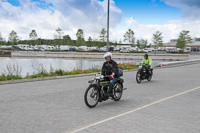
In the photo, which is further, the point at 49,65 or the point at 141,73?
the point at 49,65

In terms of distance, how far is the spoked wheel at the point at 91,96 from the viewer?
6.62 m

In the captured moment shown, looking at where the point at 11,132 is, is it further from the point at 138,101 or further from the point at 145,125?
the point at 138,101

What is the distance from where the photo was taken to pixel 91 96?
6.75m

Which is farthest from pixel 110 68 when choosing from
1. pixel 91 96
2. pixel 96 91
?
pixel 91 96

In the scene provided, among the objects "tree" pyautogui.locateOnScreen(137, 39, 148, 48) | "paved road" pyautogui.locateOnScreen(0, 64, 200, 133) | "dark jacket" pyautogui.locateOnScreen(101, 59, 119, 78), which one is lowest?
"paved road" pyautogui.locateOnScreen(0, 64, 200, 133)

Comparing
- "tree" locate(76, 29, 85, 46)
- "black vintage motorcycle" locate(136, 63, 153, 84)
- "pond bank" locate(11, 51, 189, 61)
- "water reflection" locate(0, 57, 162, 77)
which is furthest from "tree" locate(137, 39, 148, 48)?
"black vintage motorcycle" locate(136, 63, 153, 84)

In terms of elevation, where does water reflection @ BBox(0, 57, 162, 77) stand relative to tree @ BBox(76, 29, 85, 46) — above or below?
below

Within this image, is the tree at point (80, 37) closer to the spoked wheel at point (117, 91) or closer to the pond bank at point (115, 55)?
the pond bank at point (115, 55)

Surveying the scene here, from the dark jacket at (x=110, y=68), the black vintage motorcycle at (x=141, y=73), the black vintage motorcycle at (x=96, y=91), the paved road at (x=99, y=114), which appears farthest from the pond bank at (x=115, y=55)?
the black vintage motorcycle at (x=96, y=91)

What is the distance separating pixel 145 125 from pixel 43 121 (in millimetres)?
2363

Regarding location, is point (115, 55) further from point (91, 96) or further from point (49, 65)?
point (91, 96)

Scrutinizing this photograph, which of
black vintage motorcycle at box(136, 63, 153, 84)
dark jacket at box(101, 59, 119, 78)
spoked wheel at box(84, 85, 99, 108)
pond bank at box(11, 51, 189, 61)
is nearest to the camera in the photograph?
spoked wheel at box(84, 85, 99, 108)

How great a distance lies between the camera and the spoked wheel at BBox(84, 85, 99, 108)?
662 centimetres

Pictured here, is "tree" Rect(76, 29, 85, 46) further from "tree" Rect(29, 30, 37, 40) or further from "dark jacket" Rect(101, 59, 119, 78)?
"dark jacket" Rect(101, 59, 119, 78)
